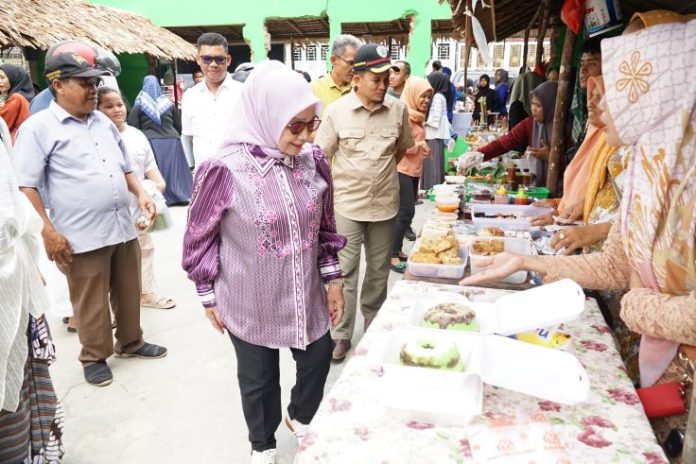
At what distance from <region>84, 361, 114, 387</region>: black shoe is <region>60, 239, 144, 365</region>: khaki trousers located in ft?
0.12

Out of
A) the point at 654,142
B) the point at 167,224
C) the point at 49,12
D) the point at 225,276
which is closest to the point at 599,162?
the point at 654,142

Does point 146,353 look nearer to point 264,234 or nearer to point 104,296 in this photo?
point 104,296

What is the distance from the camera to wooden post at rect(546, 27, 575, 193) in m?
3.63

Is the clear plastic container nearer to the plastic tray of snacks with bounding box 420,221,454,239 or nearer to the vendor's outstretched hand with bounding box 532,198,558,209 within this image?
the plastic tray of snacks with bounding box 420,221,454,239

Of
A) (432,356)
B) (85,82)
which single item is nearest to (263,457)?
(432,356)

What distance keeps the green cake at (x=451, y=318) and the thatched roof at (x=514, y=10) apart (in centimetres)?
224

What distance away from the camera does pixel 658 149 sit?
4.25 ft

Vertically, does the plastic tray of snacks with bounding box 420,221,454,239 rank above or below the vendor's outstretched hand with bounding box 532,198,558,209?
below

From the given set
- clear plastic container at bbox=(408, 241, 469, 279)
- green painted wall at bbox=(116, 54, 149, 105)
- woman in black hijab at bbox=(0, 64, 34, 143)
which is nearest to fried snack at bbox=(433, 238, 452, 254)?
clear plastic container at bbox=(408, 241, 469, 279)

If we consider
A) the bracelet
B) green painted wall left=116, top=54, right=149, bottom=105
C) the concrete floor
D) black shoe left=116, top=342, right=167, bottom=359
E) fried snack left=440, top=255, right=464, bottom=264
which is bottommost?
the concrete floor

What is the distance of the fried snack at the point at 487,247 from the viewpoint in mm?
2111

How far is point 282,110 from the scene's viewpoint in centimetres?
174

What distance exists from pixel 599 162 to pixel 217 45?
326 cm

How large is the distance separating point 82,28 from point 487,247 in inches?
299
